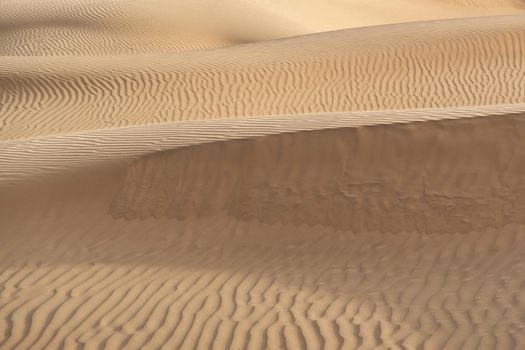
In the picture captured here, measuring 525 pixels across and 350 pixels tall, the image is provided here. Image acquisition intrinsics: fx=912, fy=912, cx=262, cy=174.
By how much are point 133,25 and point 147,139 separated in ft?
53.9

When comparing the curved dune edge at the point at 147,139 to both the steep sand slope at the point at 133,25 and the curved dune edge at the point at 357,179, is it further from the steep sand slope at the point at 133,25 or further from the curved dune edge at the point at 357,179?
the steep sand slope at the point at 133,25

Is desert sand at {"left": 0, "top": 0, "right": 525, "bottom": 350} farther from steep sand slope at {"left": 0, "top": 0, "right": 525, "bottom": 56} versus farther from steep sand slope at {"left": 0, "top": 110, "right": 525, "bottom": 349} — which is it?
steep sand slope at {"left": 0, "top": 0, "right": 525, "bottom": 56}

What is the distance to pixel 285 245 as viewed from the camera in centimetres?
814

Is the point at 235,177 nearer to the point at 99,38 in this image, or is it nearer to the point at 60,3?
the point at 99,38

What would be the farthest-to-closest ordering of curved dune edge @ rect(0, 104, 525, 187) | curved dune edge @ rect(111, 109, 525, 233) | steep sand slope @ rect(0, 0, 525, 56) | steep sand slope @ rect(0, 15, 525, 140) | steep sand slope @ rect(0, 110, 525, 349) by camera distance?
steep sand slope @ rect(0, 0, 525, 56)
steep sand slope @ rect(0, 15, 525, 140)
curved dune edge @ rect(0, 104, 525, 187)
curved dune edge @ rect(111, 109, 525, 233)
steep sand slope @ rect(0, 110, 525, 349)

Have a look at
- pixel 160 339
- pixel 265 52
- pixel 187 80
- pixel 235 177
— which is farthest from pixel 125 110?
pixel 160 339

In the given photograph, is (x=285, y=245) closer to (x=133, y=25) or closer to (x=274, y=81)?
(x=274, y=81)

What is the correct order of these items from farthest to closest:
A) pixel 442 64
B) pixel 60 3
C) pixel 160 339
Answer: pixel 60 3
pixel 442 64
pixel 160 339

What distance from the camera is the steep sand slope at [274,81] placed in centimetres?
1800

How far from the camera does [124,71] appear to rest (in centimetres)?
1989

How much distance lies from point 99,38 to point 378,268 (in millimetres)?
20353

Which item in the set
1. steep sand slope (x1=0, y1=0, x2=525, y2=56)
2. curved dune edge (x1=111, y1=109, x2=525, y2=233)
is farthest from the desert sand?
steep sand slope (x1=0, y1=0, x2=525, y2=56)

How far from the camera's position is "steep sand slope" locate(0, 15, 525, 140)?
18.0 metres

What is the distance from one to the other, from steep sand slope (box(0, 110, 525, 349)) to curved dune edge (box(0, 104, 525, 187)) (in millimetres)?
499
